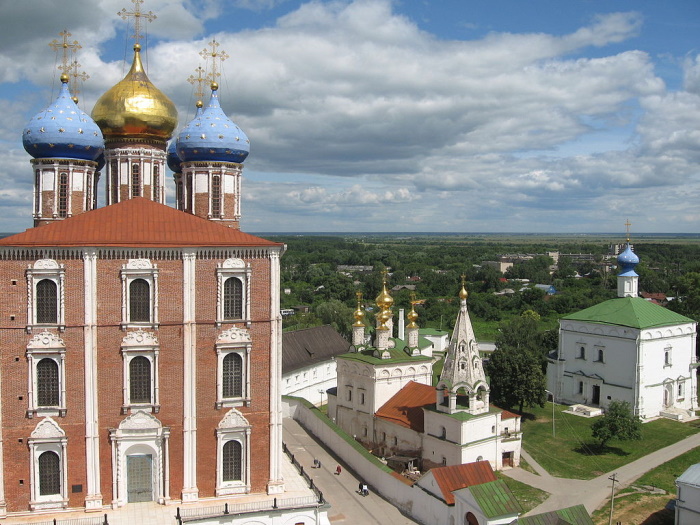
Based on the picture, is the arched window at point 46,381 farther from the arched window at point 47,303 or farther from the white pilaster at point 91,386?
the arched window at point 47,303

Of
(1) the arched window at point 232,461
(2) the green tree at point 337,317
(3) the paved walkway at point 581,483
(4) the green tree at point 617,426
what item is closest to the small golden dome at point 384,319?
(3) the paved walkway at point 581,483

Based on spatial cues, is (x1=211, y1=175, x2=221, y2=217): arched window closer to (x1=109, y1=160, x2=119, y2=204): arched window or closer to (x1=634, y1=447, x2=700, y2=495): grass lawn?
(x1=109, y1=160, x2=119, y2=204): arched window

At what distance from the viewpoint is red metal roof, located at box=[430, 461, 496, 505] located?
18.9 m

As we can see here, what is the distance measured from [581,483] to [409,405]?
6.52 meters

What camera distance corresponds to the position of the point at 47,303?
17547 millimetres

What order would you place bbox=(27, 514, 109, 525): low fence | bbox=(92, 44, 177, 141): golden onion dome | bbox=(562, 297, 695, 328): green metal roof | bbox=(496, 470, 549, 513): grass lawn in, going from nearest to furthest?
bbox=(27, 514, 109, 525): low fence → bbox=(496, 470, 549, 513): grass lawn → bbox=(92, 44, 177, 141): golden onion dome → bbox=(562, 297, 695, 328): green metal roof

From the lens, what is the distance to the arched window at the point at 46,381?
1759 cm

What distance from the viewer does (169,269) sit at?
59.3 feet

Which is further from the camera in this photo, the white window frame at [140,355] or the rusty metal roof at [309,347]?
the rusty metal roof at [309,347]

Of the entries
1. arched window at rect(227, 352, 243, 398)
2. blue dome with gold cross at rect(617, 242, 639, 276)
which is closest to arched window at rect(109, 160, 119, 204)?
arched window at rect(227, 352, 243, 398)

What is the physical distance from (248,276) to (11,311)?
19.7 ft

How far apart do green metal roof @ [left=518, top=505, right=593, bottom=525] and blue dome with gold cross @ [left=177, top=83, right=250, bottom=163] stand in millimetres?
14496

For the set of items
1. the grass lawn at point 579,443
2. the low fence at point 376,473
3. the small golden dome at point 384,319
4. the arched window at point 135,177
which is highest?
the arched window at point 135,177

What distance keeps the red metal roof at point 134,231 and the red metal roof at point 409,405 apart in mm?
9444
